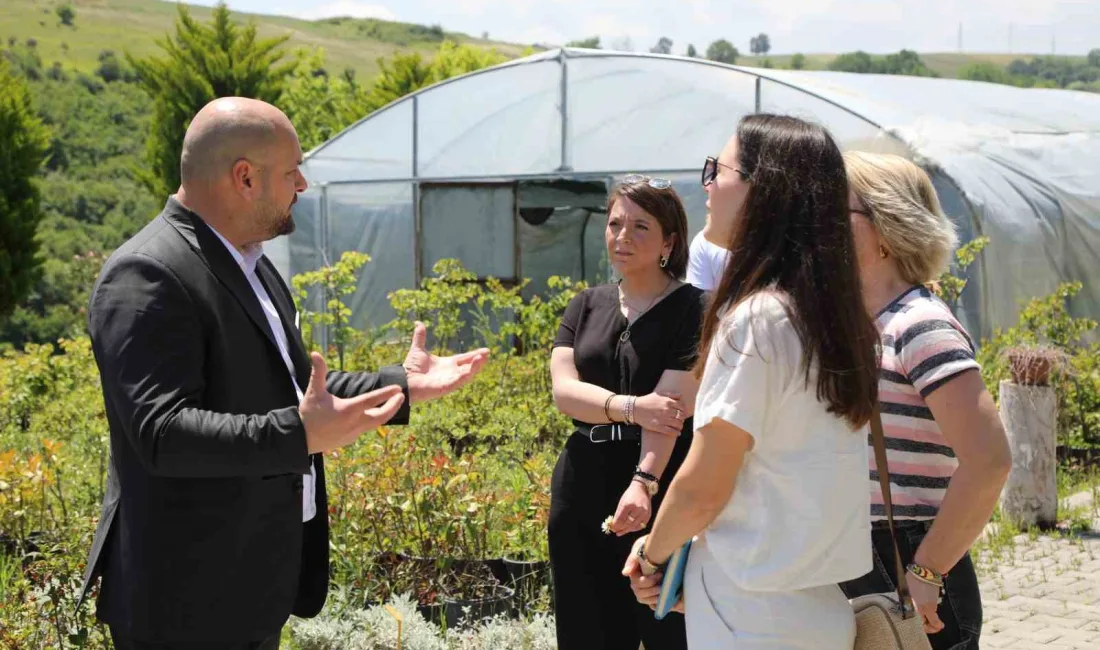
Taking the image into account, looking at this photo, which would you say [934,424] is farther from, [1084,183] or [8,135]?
[8,135]

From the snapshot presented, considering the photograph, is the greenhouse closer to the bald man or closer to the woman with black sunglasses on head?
the woman with black sunglasses on head

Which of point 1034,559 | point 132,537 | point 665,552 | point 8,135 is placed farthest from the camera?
point 8,135

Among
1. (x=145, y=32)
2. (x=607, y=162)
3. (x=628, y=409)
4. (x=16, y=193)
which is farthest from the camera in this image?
(x=145, y=32)

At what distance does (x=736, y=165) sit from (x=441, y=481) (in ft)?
9.34

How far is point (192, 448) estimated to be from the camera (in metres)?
2.15

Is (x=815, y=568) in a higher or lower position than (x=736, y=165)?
lower

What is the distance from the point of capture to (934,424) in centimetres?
241

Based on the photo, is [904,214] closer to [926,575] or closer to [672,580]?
[926,575]

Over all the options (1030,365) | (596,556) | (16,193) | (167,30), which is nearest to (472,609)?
(596,556)

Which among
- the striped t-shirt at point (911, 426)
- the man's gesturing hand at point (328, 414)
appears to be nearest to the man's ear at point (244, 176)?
the man's gesturing hand at point (328, 414)

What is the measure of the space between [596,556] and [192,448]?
1.37 m

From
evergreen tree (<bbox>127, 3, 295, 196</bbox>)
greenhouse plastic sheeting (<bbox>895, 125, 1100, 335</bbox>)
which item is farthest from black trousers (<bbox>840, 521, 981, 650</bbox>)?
evergreen tree (<bbox>127, 3, 295, 196</bbox>)

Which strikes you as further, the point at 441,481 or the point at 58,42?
the point at 58,42

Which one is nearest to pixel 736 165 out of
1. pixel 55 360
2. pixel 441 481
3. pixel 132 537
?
pixel 132 537
